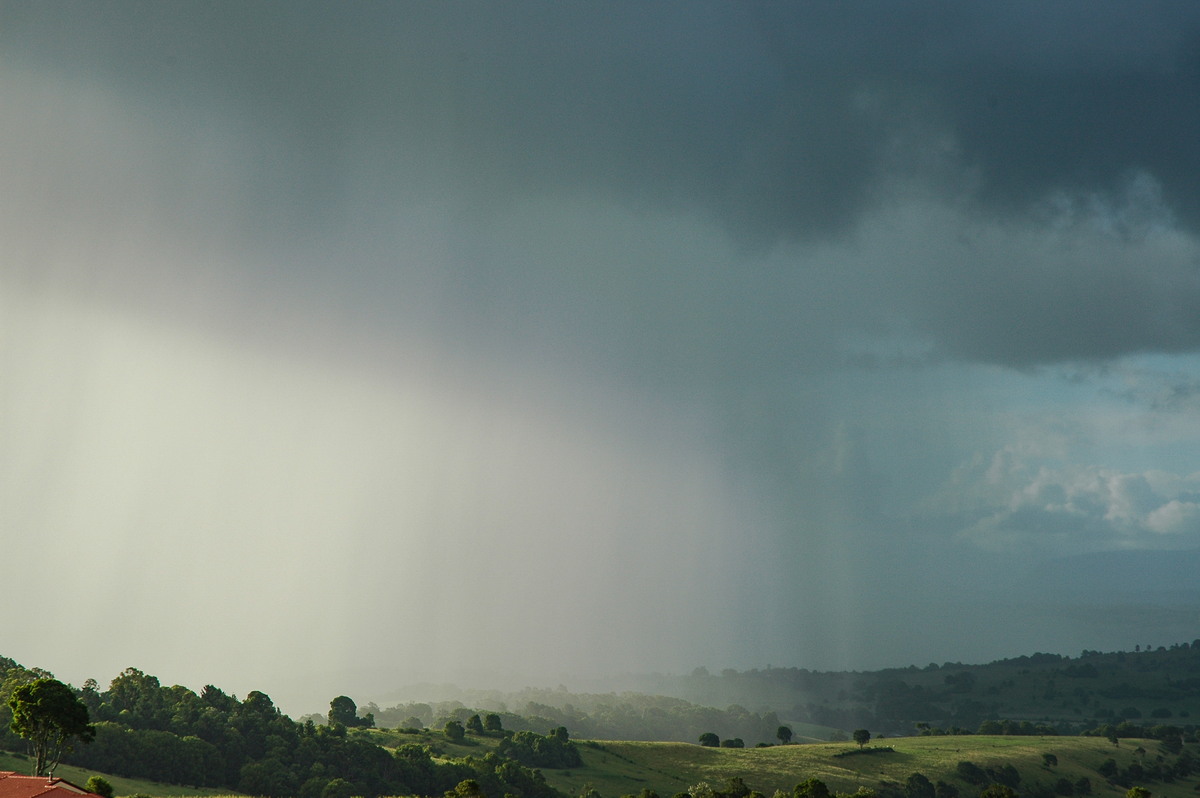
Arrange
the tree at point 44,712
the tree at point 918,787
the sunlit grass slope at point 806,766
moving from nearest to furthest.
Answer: the tree at point 44,712
the sunlit grass slope at point 806,766
the tree at point 918,787

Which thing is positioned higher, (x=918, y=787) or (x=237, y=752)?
(x=237, y=752)

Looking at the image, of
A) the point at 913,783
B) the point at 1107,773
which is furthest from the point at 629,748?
the point at 1107,773

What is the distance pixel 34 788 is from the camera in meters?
44.9

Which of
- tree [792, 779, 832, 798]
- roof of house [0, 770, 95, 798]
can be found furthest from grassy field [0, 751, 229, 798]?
tree [792, 779, 832, 798]

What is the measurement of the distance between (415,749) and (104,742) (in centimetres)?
3993

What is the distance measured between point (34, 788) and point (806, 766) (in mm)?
136383

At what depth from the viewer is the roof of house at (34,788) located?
145ft

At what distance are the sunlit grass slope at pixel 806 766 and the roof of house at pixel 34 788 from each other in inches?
3452

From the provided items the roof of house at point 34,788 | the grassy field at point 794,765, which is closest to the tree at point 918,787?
the grassy field at point 794,765

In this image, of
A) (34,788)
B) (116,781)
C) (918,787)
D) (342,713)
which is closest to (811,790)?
(116,781)

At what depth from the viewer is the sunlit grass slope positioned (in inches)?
5320

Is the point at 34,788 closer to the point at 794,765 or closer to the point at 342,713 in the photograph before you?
the point at 342,713

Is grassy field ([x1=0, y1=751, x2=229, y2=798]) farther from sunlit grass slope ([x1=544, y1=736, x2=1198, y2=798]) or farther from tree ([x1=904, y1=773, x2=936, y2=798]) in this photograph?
tree ([x1=904, y1=773, x2=936, y2=798])

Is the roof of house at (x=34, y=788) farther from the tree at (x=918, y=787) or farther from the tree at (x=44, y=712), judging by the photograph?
the tree at (x=918, y=787)
